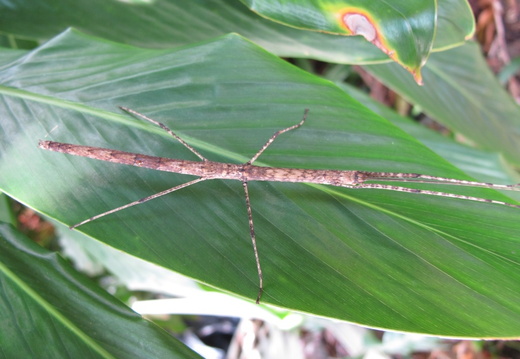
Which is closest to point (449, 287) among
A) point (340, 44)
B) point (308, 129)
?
point (308, 129)

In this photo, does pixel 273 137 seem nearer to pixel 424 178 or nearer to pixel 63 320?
pixel 424 178

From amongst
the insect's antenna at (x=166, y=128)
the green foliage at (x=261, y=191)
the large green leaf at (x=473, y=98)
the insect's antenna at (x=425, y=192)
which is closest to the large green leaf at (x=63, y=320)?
the green foliage at (x=261, y=191)

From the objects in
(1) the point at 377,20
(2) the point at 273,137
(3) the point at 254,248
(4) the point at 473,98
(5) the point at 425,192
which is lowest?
(3) the point at 254,248

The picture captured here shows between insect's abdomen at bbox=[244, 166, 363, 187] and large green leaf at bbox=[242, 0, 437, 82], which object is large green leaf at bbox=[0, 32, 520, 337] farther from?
large green leaf at bbox=[242, 0, 437, 82]

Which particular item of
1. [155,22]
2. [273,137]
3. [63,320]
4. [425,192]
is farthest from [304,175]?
[155,22]

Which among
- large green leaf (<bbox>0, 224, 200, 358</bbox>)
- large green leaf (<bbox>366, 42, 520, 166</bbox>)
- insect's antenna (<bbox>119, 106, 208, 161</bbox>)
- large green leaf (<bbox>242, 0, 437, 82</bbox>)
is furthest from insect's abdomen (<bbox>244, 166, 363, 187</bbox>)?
large green leaf (<bbox>366, 42, 520, 166</bbox>)

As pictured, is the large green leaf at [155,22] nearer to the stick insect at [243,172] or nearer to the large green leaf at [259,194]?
the large green leaf at [259,194]

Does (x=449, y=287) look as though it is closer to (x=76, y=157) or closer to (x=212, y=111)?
(x=212, y=111)
